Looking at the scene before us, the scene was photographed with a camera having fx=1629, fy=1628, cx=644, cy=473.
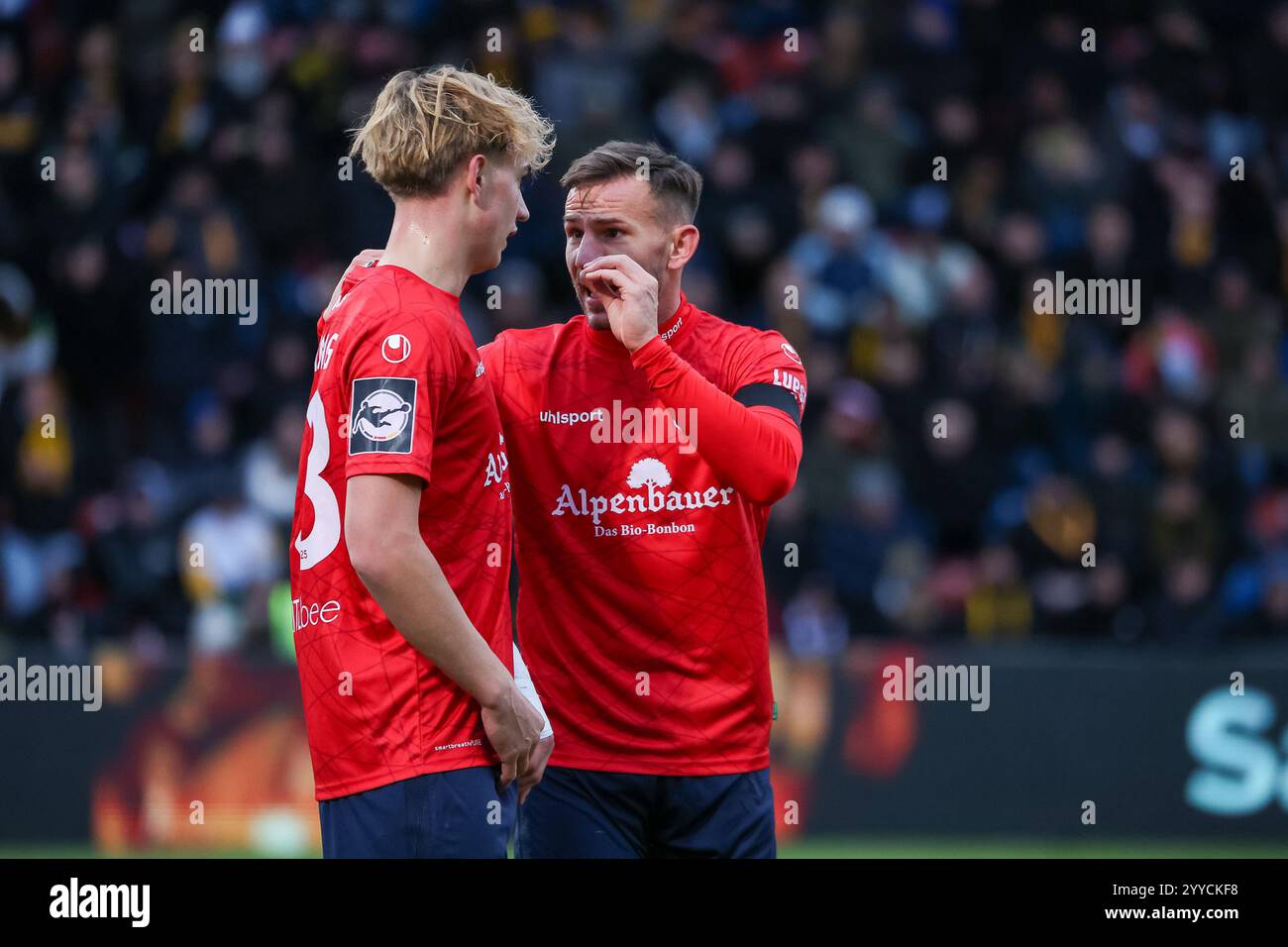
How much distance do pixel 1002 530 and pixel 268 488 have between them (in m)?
4.16

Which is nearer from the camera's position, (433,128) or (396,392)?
(396,392)

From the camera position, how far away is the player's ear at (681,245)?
4.12m

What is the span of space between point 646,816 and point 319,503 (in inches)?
48.6

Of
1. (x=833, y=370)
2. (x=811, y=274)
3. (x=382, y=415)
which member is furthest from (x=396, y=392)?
(x=811, y=274)

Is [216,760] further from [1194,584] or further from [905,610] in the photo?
[1194,584]

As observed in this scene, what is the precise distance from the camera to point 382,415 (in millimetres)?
3146

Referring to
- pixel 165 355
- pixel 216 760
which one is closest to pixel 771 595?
pixel 216 760

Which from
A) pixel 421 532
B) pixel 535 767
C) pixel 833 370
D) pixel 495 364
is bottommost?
pixel 535 767

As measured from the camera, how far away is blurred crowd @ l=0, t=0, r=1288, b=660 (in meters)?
8.96

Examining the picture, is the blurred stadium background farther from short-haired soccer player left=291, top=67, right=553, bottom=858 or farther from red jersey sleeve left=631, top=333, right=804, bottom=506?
short-haired soccer player left=291, top=67, right=553, bottom=858

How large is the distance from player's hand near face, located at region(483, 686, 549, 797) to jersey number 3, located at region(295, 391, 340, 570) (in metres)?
0.46

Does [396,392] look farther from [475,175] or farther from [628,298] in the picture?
[628,298]

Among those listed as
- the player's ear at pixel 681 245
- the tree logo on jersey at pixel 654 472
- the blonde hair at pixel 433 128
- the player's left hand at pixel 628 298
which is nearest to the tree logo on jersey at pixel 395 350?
the blonde hair at pixel 433 128

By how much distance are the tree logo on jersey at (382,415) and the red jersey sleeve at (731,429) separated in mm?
725
